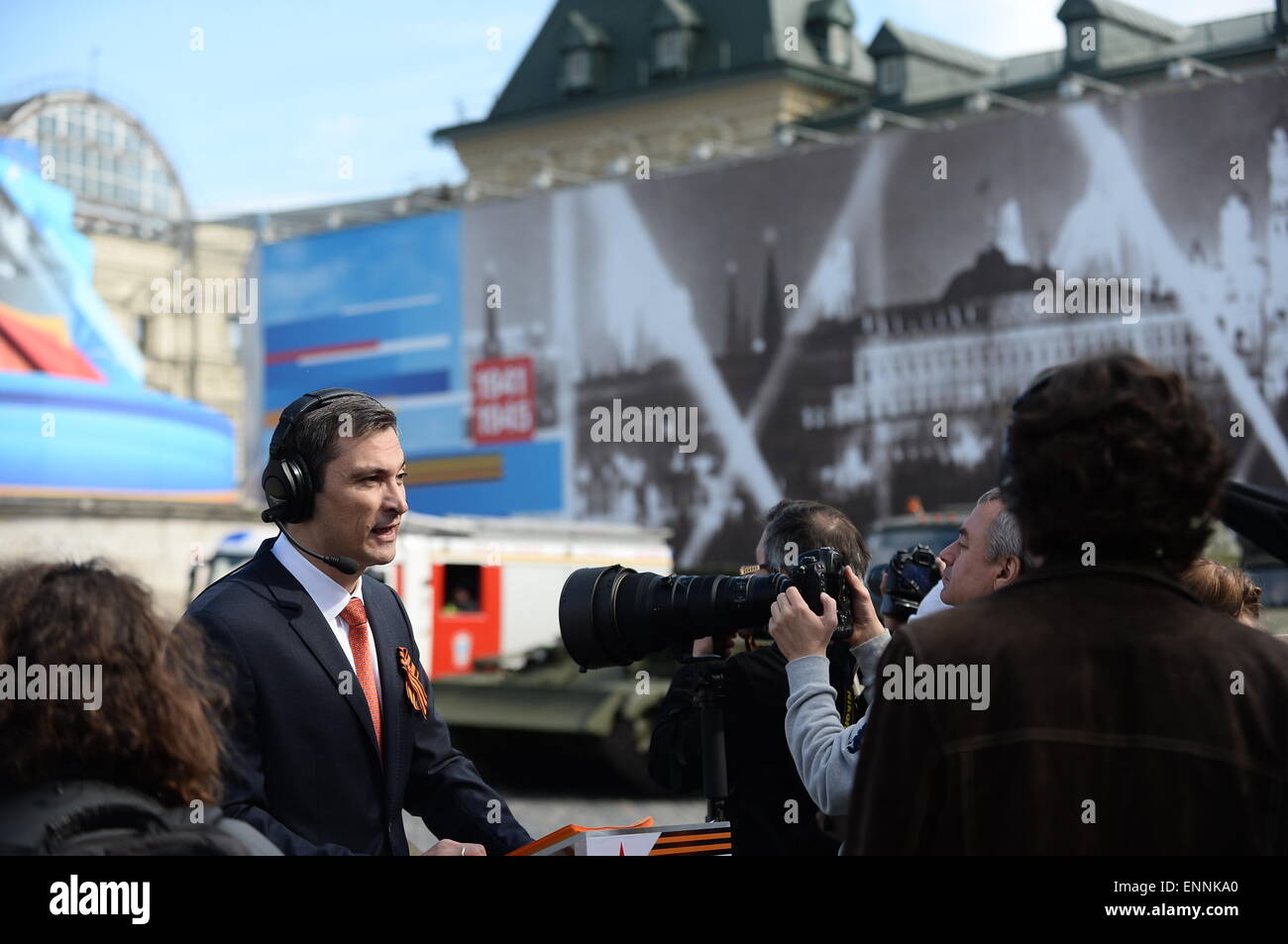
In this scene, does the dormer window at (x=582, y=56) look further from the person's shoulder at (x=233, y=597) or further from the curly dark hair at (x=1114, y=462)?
the curly dark hair at (x=1114, y=462)

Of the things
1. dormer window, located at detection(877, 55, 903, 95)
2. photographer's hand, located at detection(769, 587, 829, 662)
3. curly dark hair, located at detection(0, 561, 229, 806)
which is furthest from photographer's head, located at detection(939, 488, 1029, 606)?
dormer window, located at detection(877, 55, 903, 95)

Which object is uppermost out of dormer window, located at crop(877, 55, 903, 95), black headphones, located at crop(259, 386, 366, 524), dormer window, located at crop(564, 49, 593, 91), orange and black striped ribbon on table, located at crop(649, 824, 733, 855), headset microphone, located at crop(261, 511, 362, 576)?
dormer window, located at crop(564, 49, 593, 91)

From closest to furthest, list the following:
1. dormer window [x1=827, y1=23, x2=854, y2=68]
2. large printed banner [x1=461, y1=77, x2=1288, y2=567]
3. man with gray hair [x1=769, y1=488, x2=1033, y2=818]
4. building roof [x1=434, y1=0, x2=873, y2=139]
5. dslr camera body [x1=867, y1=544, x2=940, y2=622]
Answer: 1. man with gray hair [x1=769, y1=488, x2=1033, y2=818]
2. dslr camera body [x1=867, y1=544, x2=940, y2=622]
3. large printed banner [x1=461, y1=77, x2=1288, y2=567]
4. building roof [x1=434, y1=0, x2=873, y2=139]
5. dormer window [x1=827, y1=23, x2=854, y2=68]

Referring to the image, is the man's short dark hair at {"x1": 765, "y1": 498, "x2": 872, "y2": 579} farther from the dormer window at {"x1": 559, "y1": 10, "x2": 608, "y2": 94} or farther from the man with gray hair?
the dormer window at {"x1": 559, "y1": 10, "x2": 608, "y2": 94}

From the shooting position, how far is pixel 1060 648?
211 centimetres

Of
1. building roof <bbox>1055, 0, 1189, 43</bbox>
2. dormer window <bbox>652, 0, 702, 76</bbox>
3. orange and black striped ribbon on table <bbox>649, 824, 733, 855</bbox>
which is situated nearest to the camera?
orange and black striped ribbon on table <bbox>649, 824, 733, 855</bbox>

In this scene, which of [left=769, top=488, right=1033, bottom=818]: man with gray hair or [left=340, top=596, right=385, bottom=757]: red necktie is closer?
[left=769, top=488, right=1033, bottom=818]: man with gray hair

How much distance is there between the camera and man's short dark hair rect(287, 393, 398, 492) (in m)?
3.47

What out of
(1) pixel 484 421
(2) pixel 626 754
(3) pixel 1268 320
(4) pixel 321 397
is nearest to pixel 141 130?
(1) pixel 484 421

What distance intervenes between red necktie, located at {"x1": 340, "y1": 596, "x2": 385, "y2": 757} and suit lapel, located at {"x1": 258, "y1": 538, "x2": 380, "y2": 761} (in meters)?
0.03

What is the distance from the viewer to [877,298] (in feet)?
92.4

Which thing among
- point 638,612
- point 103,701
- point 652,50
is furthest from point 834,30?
point 103,701

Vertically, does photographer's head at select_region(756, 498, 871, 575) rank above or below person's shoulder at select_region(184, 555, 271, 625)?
above

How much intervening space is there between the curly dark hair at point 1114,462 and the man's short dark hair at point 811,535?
1.44 m
